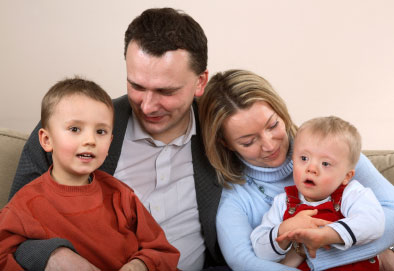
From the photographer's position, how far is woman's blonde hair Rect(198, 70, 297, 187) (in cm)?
203

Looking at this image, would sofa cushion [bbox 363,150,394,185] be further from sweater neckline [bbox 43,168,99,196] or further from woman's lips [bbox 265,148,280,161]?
sweater neckline [bbox 43,168,99,196]

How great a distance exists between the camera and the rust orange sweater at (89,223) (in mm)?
1485

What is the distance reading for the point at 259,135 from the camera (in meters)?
1.99

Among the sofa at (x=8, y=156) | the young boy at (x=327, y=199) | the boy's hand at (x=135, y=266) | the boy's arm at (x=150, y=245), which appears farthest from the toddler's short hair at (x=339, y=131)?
the sofa at (x=8, y=156)

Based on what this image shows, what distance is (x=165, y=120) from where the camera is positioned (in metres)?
2.01

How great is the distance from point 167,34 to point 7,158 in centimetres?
91

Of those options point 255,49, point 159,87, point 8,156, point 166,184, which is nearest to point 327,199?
point 166,184

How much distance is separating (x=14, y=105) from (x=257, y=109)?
160 centimetres

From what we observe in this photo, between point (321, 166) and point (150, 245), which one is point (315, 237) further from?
point (150, 245)

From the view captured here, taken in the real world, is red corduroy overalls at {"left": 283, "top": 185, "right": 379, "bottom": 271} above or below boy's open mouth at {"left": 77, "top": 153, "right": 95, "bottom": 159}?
below

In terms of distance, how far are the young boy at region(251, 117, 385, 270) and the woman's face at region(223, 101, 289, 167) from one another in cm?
16


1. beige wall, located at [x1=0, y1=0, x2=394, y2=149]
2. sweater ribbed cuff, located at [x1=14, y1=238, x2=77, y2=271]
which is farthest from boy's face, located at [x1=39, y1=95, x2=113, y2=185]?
beige wall, located at [x1=0, y1=0, x2=394, y2=149]

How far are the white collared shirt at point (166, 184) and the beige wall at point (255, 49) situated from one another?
0.97 meters

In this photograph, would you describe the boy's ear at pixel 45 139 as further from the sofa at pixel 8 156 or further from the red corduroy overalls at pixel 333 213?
the red corduroy overalls at pixel 333 213
